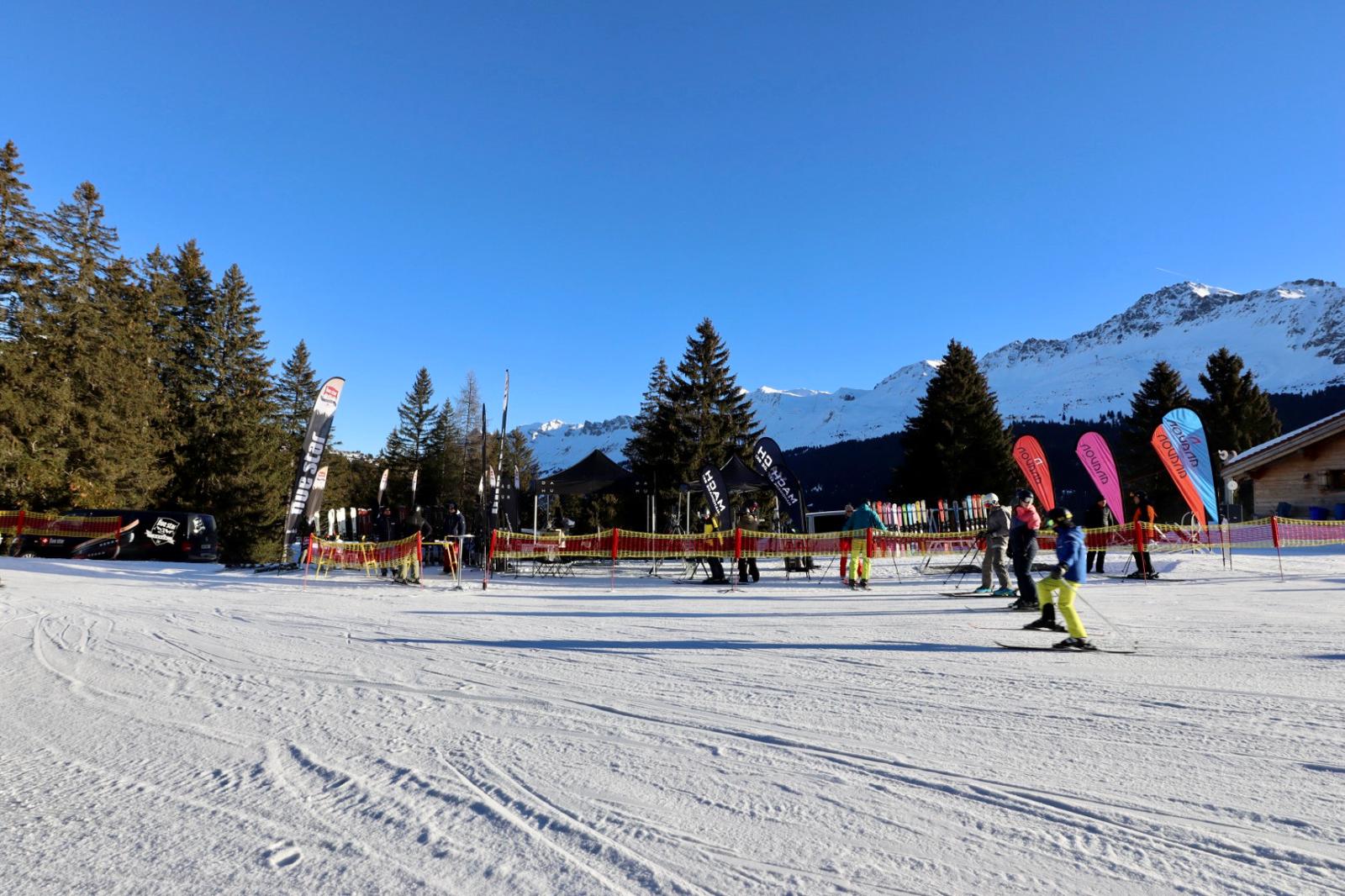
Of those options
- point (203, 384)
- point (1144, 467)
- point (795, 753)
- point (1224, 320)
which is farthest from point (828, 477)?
point (1224, 320)

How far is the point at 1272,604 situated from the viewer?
28.1 feet

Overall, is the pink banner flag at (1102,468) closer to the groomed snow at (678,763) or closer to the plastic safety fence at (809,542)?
the plastic safety fence at (809,542)

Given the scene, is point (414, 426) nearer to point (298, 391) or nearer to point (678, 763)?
point (298, 391)

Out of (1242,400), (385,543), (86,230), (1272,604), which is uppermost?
(86,230)

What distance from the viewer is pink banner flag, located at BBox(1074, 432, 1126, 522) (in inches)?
642

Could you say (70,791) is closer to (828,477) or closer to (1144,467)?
(1144,467)

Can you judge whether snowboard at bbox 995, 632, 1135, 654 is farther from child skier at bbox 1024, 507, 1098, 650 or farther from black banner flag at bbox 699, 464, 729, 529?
black banner flag at bbox 699, 464, 729, 529

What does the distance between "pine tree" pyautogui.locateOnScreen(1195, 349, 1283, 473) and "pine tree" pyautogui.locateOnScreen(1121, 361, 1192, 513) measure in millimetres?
1500

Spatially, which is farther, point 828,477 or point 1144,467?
point 828,477

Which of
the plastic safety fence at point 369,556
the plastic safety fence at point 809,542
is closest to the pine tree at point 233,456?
the plastic safety fence at point 369,556

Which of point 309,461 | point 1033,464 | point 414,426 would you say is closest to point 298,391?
point 414,426

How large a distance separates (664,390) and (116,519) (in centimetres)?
2571

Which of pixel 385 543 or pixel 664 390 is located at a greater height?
pixel 664 390

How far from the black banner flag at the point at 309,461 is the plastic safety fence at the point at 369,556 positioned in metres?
0.67
